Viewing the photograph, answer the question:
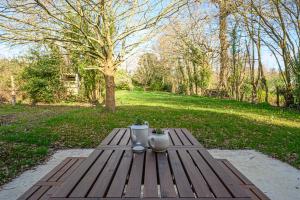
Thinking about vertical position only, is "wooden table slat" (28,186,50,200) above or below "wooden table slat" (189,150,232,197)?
below

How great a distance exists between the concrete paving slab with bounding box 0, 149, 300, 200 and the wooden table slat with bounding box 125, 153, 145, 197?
183cm

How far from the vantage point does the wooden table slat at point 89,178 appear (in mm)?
1778

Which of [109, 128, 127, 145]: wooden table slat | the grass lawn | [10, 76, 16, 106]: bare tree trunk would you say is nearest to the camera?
[109, 128, 127, 145]: wooden table slat

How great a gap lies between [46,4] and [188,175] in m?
7.07

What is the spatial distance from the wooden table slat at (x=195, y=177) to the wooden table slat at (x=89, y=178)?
679mm

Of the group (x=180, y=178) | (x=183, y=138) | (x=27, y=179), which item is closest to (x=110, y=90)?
(x=27, y=179)

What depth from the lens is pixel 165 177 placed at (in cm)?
203

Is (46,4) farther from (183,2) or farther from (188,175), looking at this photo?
(188,175)

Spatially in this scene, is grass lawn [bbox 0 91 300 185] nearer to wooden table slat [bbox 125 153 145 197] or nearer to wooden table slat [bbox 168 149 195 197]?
wooden table slat [bbox 125 153 145 197]

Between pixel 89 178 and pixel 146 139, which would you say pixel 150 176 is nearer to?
pixel 89 178

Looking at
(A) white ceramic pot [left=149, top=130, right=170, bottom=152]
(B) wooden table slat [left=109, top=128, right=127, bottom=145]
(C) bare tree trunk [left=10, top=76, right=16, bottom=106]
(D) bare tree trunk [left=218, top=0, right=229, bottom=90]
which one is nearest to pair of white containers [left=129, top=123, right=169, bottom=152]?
(A) white ceramic pot [left=149, top=130, right=170, bottom=152]

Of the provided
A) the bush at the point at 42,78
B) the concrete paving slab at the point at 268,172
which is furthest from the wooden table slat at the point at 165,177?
the bush at the point at 42,78

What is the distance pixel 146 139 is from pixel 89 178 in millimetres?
847

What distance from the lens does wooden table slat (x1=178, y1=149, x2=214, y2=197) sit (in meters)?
1.77
